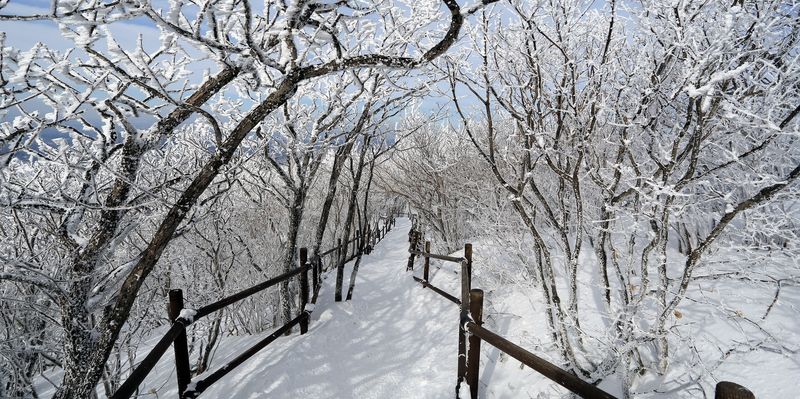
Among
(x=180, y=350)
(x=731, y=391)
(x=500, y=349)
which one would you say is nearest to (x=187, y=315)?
(x=180, y=350)

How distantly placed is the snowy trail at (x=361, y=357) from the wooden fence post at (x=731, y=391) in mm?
2814

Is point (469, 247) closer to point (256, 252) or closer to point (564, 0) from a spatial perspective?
point (564, 0)

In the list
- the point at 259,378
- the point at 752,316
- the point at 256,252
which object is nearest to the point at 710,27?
the point at 752,316

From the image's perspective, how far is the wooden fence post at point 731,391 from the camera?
116cm

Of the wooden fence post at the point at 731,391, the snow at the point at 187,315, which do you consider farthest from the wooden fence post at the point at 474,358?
the snow at the point at 187,315

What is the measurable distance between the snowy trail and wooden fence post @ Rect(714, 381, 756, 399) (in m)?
2.81

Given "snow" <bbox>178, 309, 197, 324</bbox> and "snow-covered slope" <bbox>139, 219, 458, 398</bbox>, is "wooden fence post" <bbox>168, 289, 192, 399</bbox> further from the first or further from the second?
"snow-covered slope" <bbox>139, 219, 458, 398</bbox>

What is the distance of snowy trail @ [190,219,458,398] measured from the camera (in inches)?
137

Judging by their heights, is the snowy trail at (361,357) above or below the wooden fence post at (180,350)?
below

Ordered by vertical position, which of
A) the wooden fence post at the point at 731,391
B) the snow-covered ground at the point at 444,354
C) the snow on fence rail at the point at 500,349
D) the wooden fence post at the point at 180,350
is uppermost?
the wooden fence post at the point at 180,350

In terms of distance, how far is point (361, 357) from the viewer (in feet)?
14.4

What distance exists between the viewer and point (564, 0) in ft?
10.2

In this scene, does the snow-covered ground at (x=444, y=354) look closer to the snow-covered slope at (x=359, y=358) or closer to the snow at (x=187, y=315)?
the snow-covered slope at (x=359, y=358)

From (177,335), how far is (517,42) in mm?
3929
